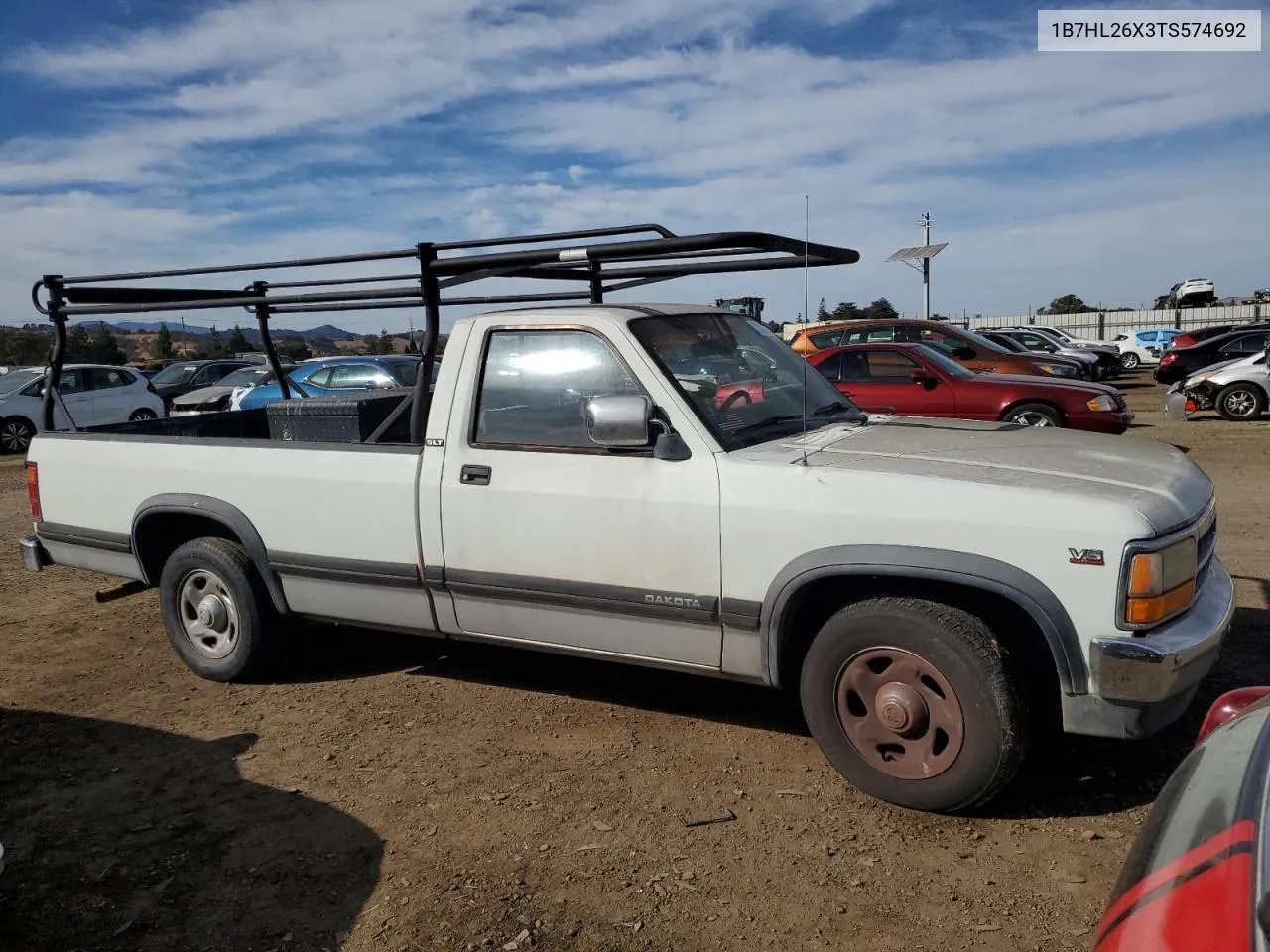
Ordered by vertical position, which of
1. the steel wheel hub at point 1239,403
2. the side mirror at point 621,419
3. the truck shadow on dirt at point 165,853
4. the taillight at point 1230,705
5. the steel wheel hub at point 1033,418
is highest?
the side mirror at point 621,419

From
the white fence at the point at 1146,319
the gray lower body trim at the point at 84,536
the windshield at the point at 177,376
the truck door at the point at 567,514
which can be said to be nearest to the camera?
the truck door at the point at 567,514

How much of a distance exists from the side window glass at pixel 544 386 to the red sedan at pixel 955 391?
270 inches

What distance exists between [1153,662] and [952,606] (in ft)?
2.13

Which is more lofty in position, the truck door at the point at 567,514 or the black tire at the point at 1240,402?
the truck door at the point at 567,514

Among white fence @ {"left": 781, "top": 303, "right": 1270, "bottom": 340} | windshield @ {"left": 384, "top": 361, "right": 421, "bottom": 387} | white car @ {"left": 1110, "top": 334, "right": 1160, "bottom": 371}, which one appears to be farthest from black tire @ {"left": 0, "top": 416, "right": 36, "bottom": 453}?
white fence @ {"left": 781, "top": 303, "right": 1270, "bottom": 340}

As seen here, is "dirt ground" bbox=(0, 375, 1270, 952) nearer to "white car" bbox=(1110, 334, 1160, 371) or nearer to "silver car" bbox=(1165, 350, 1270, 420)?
"silver car" bbox=(1165, 350, 1270, 420)

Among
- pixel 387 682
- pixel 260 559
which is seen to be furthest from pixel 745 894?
pixel 260 559

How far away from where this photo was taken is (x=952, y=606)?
3422 millimetres

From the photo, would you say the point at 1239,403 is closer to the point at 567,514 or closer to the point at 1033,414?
the point at 1033,414

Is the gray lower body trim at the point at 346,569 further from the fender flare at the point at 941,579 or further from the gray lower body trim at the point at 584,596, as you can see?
the fender flare at the point at 941,579

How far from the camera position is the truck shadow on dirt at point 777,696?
3.63 metres

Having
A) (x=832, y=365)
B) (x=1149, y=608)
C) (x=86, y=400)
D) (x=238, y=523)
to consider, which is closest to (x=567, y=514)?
(x=238, y=523)

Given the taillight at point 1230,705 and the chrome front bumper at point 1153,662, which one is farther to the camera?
the chrome front bumper at point 1153,662

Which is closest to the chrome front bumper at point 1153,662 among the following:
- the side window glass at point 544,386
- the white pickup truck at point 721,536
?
the white pickup truck at point 721,536
